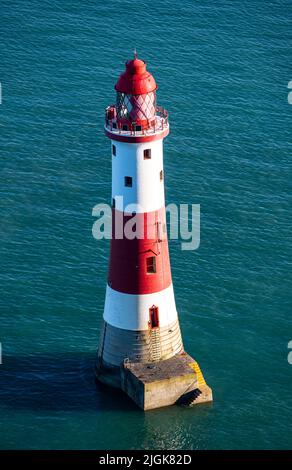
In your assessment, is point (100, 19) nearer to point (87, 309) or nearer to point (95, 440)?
point (87, 309)

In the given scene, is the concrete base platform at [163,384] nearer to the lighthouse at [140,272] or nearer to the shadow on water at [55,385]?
the lighthouse at [140,272]

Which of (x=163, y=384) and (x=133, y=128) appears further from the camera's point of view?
(x=163, y=384)

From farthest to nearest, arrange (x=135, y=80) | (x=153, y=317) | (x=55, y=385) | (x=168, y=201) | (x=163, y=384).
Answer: (x=168, y=201)
(x=55, y=385)
(x=153, y=317)
(x=163, y=384)
(x=135, y=80)

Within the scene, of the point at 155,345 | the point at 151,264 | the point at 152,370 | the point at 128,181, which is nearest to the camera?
the point at 128,181

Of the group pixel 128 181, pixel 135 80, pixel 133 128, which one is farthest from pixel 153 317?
pixel 135 80

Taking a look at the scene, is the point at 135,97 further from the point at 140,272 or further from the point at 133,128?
the point at 140,272
